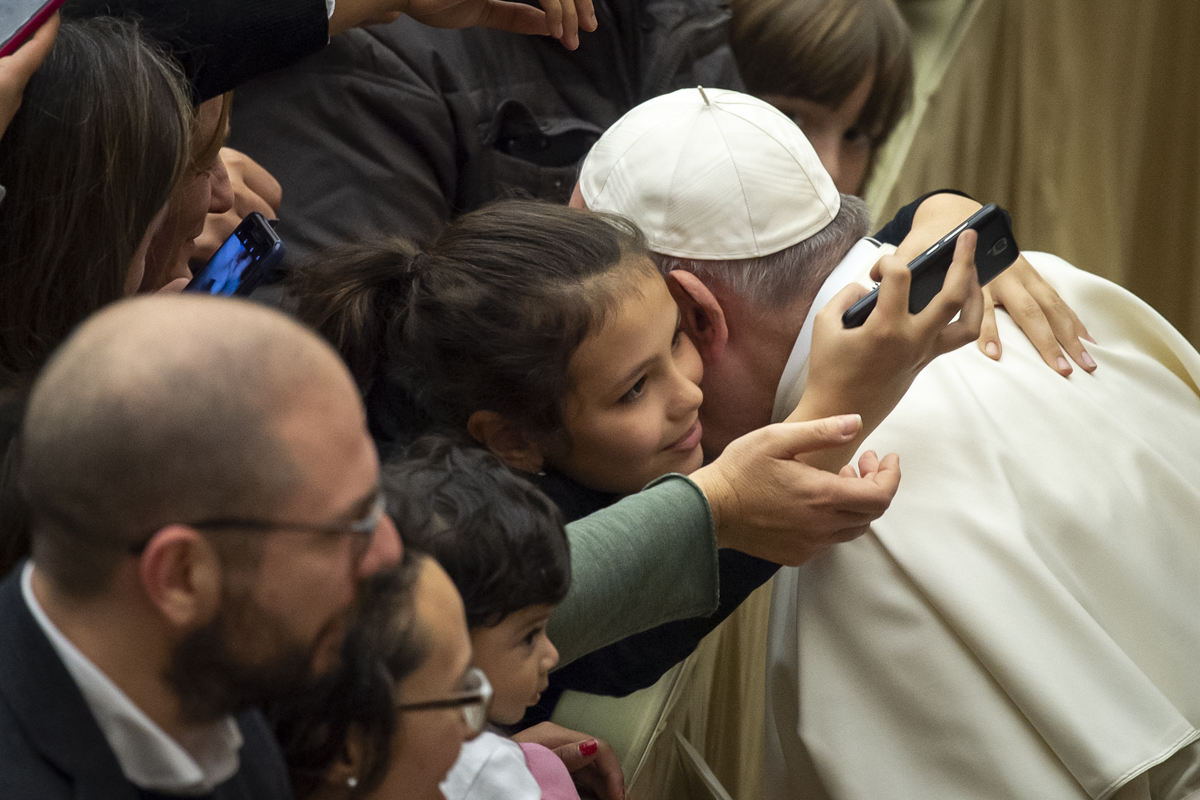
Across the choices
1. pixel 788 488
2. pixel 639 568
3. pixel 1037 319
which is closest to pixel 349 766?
pixel 639 568

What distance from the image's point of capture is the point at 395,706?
0.55m

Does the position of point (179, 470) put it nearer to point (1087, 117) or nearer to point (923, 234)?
point (923, 234)

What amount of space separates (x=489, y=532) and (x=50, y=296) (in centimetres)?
43

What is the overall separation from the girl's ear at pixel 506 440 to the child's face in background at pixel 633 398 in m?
0.02

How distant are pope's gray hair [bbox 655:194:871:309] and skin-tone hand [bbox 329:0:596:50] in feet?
1.25

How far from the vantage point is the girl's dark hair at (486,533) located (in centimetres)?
68

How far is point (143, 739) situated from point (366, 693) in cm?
10

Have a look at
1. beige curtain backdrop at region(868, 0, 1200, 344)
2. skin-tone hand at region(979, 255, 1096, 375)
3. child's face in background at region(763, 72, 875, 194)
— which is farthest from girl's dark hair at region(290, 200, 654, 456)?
beige curtain backdrop at region(868, 0, 1200, 344)

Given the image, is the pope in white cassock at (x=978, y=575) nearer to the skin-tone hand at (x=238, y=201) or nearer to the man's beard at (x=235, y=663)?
the skin-tone hand at (x=238, y=201)

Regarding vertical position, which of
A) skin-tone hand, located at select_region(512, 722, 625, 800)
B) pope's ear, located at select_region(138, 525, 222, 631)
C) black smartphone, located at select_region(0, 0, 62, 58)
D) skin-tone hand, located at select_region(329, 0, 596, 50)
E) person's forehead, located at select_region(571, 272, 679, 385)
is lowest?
skin-tone hand, located at select_region(512, 722, 625, 800)

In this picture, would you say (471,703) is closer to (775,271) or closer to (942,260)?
(942,260)

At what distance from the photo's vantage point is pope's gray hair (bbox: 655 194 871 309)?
1141 mm

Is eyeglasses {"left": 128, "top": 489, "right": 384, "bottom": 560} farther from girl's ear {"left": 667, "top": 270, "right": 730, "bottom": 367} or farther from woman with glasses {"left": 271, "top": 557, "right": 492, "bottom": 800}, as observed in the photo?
girl's ear {"left": 667, "top": 270, "right": 730, "bottom": 367}

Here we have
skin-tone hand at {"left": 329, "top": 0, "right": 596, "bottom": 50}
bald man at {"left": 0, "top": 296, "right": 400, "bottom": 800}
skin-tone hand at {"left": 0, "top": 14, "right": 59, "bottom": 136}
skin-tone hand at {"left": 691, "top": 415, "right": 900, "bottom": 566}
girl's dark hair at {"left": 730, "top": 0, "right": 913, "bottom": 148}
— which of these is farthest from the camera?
girl's dark hair at {"left": 730, "top": 0, "right": 913, "bottom": 148}
